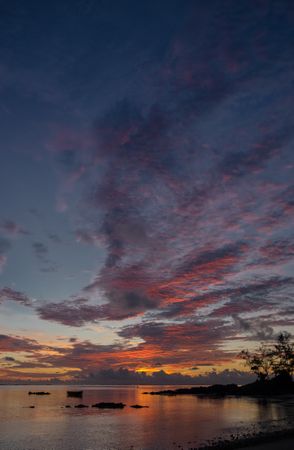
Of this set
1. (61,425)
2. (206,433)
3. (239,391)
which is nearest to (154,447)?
(206,433)

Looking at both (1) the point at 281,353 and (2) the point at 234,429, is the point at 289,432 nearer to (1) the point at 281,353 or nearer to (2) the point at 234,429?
(2) the point at 234,429

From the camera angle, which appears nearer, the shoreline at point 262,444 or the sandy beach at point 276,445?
the sandy beach at point 276,445

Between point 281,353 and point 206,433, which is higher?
point 281,353

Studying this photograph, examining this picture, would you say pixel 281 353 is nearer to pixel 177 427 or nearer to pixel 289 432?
pixel 177 427

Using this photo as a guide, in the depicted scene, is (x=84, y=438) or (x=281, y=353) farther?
(x=281, y=353)

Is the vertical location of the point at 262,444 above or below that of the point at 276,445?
below

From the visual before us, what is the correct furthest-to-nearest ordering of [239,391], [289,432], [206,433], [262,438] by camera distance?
[239,391]
[206,433]
[289,432]
[262,438]

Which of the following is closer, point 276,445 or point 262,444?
point 276,445

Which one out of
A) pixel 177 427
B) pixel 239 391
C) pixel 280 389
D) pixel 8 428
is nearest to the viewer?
pixel 177 427

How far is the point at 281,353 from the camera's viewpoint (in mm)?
162125

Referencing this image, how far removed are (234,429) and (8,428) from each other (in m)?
44.5

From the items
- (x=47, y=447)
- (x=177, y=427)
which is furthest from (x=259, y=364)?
(x=47, y=447)

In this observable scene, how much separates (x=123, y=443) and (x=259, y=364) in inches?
5166

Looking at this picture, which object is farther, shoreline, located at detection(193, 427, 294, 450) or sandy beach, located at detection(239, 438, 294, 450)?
shoreline, located at detection(193, 427, 294, 450)
